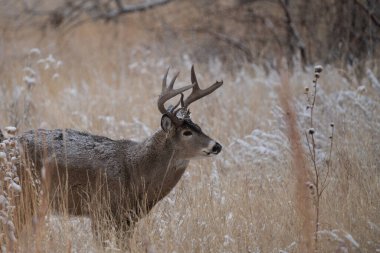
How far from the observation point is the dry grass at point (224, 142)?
511 centimetres

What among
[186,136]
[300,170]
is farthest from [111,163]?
[300,170]

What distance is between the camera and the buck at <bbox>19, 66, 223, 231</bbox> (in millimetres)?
5820

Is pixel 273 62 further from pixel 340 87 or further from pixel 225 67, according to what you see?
pixel 340 87

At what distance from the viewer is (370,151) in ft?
22.0

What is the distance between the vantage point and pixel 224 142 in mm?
8266

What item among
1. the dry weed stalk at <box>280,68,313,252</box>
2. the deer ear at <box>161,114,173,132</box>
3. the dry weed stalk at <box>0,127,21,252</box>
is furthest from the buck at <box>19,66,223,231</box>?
the dry weed stalk at <box>280,68,313,252</box>

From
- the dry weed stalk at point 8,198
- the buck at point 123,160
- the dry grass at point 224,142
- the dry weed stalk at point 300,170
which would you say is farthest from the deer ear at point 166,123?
the dry weed stalk at point 300,170

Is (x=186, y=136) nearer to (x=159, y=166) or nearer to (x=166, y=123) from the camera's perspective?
(x=166, y=123)

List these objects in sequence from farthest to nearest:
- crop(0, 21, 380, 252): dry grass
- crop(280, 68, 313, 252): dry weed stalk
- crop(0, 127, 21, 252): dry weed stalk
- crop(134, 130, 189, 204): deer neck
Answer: crop(134, 130, 189, 204): deer neck
crop(0, 21, 380, 252): dry grass
crop(0, 127, 21, 252): dry weed stalk
crop(280, 68, 313, 252): dry weed stalk

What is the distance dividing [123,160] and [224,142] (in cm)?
232

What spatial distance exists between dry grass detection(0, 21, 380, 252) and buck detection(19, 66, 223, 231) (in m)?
0.20

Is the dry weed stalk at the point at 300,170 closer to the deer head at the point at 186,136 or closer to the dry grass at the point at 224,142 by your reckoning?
the dry grass at the point at 224,142

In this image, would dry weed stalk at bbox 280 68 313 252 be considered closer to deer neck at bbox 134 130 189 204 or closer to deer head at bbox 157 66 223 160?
deer head at bbox 157 66 223 160

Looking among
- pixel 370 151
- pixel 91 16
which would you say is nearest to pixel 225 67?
pixel 91 16
